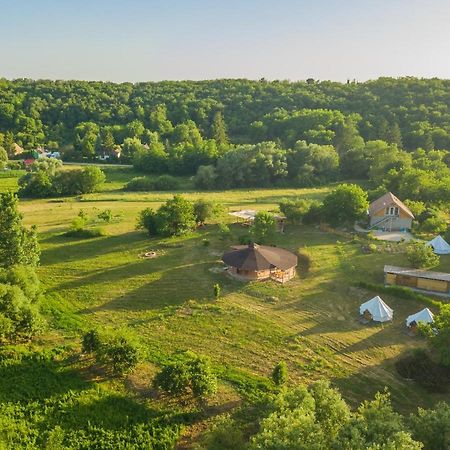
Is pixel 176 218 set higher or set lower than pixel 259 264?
higher

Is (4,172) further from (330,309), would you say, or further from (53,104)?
(330,309)

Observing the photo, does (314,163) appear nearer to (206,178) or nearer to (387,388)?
(206,178)

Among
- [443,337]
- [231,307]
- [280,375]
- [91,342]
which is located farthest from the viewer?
[231,307]

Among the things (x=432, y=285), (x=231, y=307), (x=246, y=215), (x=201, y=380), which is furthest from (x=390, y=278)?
(x=246, y=215)

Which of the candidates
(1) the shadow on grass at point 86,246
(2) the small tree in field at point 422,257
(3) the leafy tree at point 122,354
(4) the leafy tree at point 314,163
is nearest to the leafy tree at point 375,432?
(3) the leafy tree at point 122,354

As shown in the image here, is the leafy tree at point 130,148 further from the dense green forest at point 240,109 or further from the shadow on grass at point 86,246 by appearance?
the shadow on grass at point 86,246
